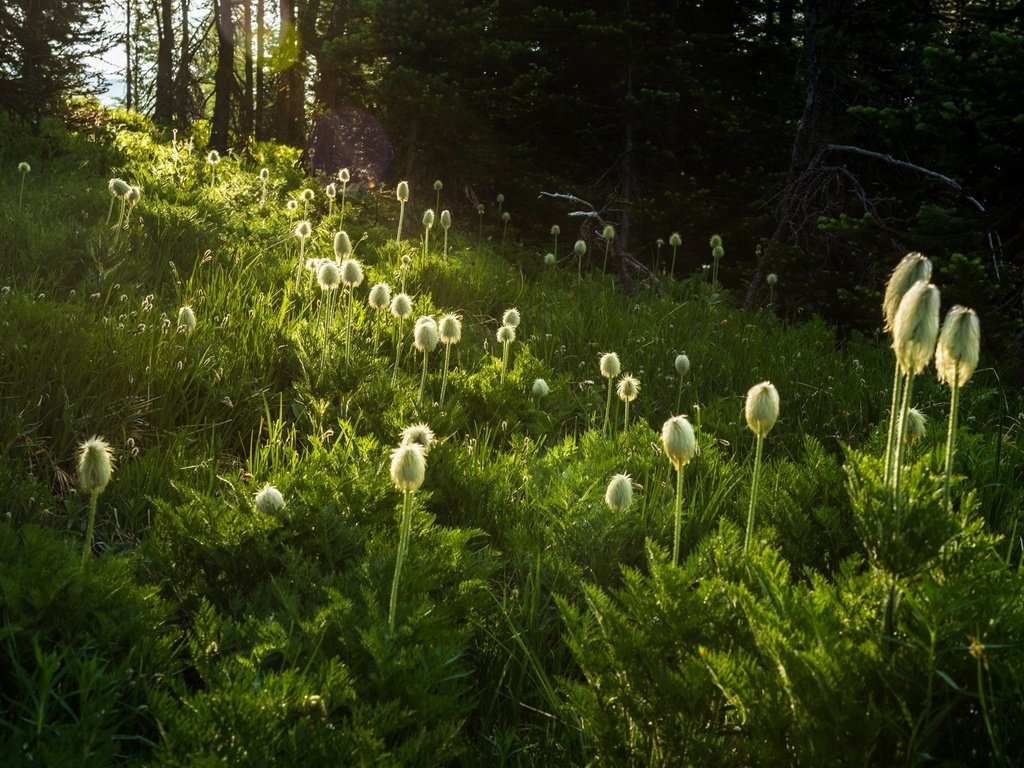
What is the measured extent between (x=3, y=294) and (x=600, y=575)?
3.22 metres

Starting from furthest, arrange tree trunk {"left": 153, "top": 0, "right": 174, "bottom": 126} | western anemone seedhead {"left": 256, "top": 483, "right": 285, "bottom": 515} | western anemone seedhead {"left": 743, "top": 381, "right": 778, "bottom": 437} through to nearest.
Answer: tree trunk {"left": 153, "top": 0, "right": 174, "bottom": 126} < western anemone seedhead {"left": 256, "top": 483, "right": 285, "bottom": 515} < western anemone seedhead {"left": 743, "top": 381, "right": 778, "bottom": 437}

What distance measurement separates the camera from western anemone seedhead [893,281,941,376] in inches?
57.1

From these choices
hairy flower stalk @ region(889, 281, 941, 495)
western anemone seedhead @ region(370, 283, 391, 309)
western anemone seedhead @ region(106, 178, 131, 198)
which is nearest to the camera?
hairy flower stalk @ region(889, 281, 941, 495)

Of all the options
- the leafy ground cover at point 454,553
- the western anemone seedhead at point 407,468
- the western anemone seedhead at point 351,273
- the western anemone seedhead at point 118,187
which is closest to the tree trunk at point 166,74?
the western anemone seedhead at point 118,187

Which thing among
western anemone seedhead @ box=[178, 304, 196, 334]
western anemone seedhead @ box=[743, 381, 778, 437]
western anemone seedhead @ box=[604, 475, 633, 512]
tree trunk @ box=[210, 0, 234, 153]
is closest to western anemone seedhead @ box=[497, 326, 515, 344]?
western anemone seedhead @ box=[178, 304, 196, 334]

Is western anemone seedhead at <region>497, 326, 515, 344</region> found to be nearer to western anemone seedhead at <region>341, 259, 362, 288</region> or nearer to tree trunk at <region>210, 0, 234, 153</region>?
western anemone seedhead at <region>341, 259, 362, 288</region>

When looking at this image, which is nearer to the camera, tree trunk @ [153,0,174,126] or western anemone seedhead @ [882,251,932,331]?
western anemone seedhead @ [882,251,932,331]

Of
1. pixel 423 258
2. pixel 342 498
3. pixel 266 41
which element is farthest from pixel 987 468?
pixel 266 41

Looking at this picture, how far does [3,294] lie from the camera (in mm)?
3906

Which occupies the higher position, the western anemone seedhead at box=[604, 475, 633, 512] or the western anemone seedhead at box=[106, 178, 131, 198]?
the western anemone seedhead at box=[106, 178, 131, 198]

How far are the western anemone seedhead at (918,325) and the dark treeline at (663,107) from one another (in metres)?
5.74

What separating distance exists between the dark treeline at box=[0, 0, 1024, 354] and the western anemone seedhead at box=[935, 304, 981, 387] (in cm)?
565

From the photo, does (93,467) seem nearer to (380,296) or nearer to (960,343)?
(960,343)

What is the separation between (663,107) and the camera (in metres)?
11.5
